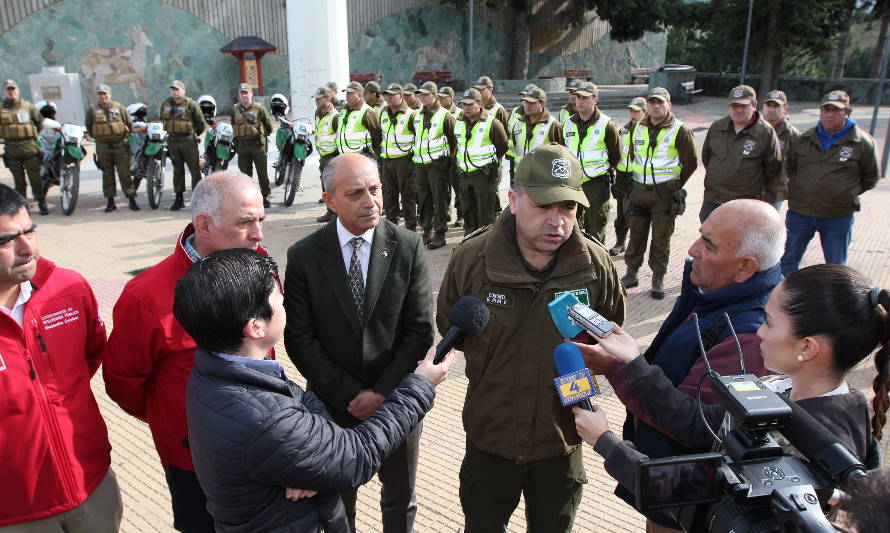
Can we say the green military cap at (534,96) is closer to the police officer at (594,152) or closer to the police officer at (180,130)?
the police officer at (594,152)

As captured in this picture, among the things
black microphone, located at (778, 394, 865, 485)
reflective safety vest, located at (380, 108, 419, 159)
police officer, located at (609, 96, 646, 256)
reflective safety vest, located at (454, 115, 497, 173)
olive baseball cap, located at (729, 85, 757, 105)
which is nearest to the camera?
black microphone, located at (778, 394, 865, 485)

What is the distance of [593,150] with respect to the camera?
7434 millimetres

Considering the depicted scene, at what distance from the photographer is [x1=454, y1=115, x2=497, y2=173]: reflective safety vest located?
8.24m

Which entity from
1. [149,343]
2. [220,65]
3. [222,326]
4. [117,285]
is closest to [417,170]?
[117,285]

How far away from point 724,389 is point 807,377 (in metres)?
0.47

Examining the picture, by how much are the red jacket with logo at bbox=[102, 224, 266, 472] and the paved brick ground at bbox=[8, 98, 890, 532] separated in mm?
1199

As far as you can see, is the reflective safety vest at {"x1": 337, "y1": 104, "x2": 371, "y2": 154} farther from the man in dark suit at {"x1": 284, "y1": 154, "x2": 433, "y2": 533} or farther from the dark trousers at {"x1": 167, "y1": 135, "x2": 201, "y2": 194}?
the man in dark suit at {"x1": 284, "y1": 154, "x2": 433, "y2": 533}

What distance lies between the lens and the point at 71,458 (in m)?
2.26

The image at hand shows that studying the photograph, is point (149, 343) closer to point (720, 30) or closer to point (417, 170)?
point (417, 170)

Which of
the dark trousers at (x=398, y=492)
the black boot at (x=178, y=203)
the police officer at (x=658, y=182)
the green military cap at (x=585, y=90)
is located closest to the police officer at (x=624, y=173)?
the police officer at (x=658, y=182)

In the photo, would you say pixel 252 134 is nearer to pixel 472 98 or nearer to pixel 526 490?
pixel 472 98

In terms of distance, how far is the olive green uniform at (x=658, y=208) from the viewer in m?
6.59

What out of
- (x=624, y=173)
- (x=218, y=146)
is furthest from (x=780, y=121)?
(x=218, y=146)

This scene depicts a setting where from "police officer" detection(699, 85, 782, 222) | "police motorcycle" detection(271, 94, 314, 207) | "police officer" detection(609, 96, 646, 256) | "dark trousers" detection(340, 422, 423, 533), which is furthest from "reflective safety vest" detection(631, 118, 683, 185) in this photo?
"police motorcycle" detection(271, 94, 314, 207)
